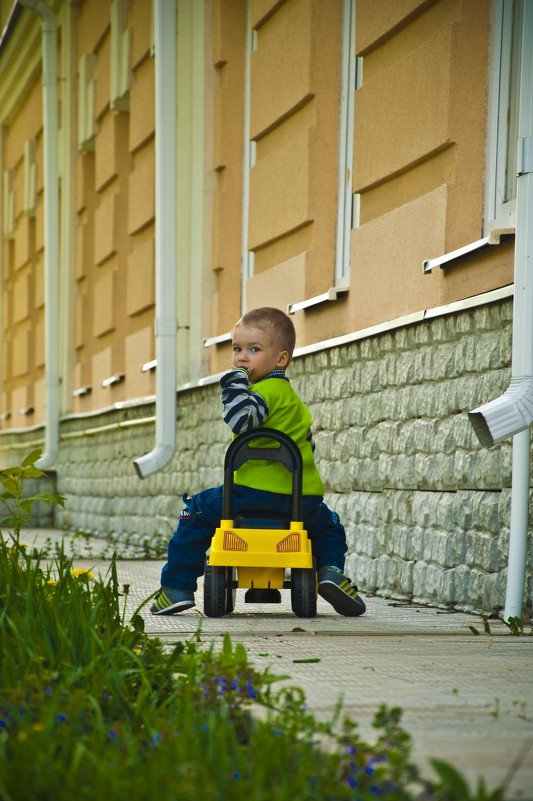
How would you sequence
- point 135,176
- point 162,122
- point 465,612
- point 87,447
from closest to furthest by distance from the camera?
point 465,612
point 162,122
point 135,176
point 87,447

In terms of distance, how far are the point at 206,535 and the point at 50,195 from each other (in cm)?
988

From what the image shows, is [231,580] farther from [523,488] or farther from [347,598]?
[523,488]

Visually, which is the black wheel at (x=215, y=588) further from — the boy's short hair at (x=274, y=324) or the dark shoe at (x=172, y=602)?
the boy's short hair at (x=274, y=324)

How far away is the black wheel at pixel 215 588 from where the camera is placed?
4082 millimetres

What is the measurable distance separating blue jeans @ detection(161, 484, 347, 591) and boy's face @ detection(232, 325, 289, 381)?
47cm

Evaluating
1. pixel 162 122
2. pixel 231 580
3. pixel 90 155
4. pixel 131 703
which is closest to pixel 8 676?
pixel 131 703

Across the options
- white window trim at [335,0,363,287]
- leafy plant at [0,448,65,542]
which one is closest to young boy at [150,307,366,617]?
leafy plant at [0,448,65,542]

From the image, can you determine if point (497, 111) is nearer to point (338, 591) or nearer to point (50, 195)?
point (338, 591)

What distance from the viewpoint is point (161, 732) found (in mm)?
2064

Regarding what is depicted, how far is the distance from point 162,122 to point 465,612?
17.0 feet

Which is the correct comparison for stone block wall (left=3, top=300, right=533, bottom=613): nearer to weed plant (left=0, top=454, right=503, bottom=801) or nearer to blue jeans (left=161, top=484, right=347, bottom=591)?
blue jeans (left=161, top=484, right=347, bottom=591)

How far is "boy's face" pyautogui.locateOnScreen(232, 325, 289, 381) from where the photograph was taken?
4234 millimetres

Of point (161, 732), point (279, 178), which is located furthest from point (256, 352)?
point (279, 178)

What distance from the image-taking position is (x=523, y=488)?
4086mm
